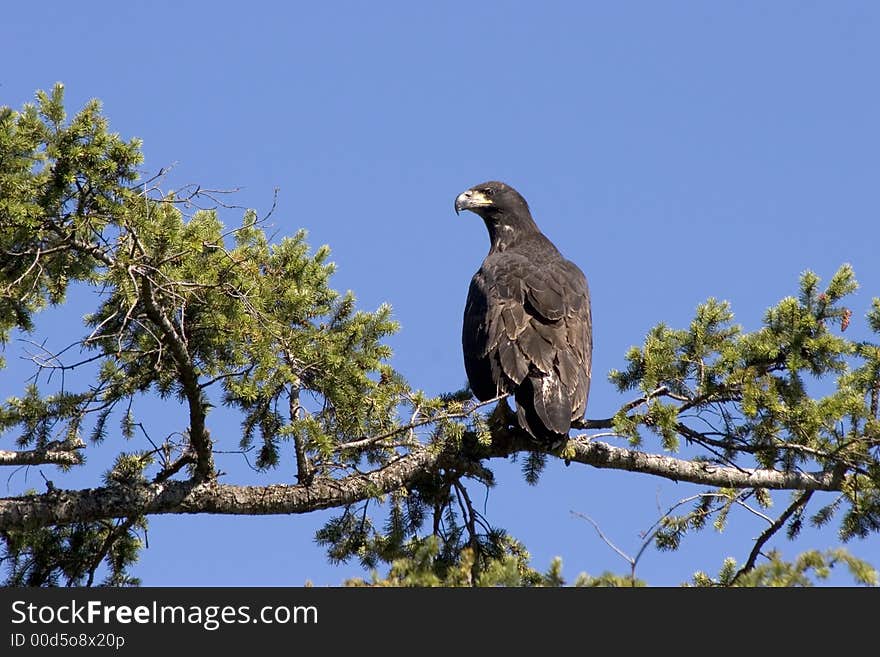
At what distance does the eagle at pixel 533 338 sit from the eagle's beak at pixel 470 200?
1.08 meters

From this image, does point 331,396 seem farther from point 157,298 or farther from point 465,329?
point 465,329

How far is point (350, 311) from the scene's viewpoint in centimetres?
829

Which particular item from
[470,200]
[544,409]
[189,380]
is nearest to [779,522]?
[544,409]

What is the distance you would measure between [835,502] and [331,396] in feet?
9.94

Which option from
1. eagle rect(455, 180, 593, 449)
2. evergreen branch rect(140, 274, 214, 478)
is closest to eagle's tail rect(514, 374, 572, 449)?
eagle rect(455, 180, 593, 449)

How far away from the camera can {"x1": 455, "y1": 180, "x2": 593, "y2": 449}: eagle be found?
7.92m

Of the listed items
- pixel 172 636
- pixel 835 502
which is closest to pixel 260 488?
pixel 172 636

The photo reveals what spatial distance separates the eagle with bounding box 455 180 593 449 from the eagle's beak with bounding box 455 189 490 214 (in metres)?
1.08

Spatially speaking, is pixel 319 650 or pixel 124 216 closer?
pixel 319 650

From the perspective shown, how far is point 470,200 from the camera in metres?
11.4

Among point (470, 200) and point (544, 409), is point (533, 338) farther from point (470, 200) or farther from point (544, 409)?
point (470, 200)

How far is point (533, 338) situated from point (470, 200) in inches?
123

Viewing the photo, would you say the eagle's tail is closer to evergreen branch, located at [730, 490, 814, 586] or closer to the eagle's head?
evergreen branch, located at [730, 490, 814, 586]

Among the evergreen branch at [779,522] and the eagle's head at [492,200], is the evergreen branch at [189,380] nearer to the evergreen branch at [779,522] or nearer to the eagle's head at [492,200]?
the evergreen branch at [779,522]
